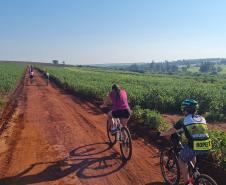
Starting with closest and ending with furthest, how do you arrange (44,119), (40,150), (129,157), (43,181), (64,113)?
(43,181), (129,157), (40,150), (44,119), (64,113)

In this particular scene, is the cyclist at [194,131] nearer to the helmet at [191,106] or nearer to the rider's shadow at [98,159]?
the helmet at [191,106]

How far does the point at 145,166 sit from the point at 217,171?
5.88ft

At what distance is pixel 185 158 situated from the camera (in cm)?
605

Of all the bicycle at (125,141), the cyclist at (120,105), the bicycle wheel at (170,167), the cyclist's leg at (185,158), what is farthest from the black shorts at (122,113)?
the cyclist's leg at (185,158)

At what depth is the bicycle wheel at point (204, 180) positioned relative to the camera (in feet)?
17.5

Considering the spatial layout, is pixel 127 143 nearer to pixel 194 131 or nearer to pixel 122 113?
pixel 122 113

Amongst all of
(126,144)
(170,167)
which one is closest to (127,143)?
(126,144)

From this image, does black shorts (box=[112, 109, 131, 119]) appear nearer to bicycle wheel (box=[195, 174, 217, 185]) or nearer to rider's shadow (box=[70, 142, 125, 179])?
rider's shadow (box=[70, 142, 125, 179])

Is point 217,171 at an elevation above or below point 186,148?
below

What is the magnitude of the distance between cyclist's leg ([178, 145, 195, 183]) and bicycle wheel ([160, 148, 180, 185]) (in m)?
0.32

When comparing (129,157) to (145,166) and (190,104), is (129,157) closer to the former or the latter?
Result: (145,166)

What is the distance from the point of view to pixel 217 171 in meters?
7.50

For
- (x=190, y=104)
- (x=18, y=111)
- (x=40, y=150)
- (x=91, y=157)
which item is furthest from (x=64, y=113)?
(x=190, y=104)

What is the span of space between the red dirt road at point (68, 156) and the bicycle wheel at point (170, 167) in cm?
26
